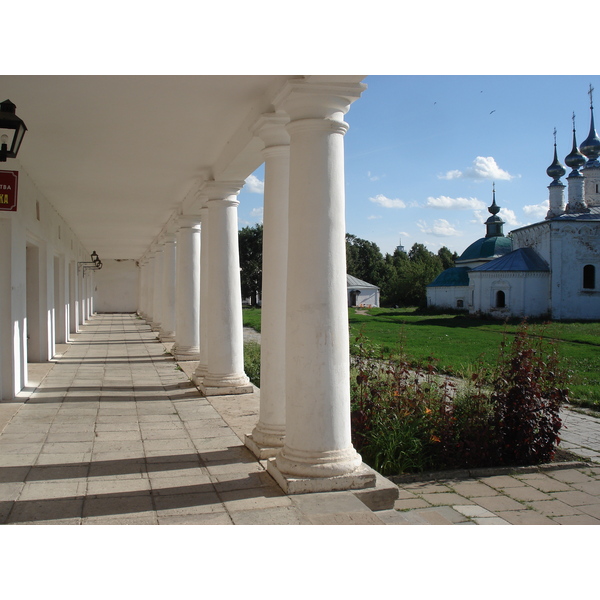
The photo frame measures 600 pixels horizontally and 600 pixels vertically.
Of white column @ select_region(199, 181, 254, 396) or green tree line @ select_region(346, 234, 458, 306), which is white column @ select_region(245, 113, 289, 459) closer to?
white column @ select_region(199, 181, 254, 396)

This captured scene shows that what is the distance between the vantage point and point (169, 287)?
16.7 metres

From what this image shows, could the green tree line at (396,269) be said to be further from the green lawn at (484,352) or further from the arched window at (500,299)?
the green lawn at (484,352)

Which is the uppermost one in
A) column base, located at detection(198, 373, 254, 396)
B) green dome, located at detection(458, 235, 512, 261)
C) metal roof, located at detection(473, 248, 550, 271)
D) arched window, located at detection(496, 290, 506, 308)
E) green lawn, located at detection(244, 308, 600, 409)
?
green dome, located at detection(458, 235, 512, 261)

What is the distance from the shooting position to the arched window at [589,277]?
4466 centimetres

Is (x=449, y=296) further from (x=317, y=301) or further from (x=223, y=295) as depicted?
(x=317, y=301)

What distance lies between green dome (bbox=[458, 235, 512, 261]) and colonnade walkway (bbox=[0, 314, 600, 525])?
51842 mm

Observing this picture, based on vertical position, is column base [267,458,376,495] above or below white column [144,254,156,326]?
below

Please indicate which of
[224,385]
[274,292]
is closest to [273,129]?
[274,292]

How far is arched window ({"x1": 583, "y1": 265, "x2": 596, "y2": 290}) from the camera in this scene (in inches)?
1758

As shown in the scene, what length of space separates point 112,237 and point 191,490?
727 inches

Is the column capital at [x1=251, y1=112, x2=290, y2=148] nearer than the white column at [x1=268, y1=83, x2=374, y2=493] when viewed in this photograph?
No

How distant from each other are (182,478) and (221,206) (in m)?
4.98

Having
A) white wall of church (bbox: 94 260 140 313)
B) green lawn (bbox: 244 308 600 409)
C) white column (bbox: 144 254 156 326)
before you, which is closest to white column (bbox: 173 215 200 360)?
green lawn (bbox: 244 308 600 409)

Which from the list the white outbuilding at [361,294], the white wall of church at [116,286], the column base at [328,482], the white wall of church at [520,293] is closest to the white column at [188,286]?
the column base at [328,482]
